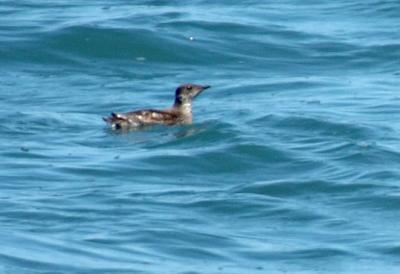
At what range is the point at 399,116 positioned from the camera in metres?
18.7

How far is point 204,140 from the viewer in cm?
1748

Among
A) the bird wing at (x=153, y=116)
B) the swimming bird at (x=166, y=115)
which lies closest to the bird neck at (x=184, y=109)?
the swimming bird at (x=166, y=115)

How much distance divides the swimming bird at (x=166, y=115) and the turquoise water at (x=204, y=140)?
13 cm

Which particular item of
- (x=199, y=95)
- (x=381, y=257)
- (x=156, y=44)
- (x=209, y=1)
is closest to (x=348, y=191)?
(x=381, y=257)

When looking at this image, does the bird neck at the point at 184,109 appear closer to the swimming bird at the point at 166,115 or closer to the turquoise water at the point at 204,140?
the swimming bird at the point at 166,115

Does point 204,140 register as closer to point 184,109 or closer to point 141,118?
point 141,118

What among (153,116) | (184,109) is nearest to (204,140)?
(153,116)

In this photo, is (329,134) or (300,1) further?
(300,1)

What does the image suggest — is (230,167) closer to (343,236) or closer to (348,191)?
(348,191)

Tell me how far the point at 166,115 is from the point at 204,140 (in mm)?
689

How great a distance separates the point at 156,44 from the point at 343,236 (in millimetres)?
9463

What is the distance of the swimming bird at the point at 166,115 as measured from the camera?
17.4 m

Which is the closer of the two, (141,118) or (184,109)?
(141,118)

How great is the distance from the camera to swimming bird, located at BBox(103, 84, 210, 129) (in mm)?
17375
